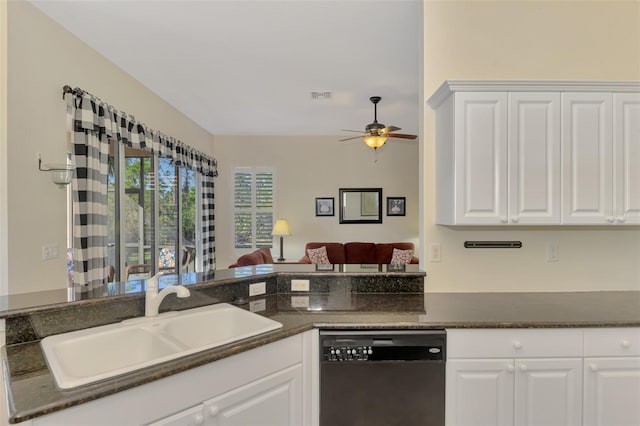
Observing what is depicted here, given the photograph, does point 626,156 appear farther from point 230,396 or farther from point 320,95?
point 320,95

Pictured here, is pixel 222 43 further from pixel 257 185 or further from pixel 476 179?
pixel 257 185

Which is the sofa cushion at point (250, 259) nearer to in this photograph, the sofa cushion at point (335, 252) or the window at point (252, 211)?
the sofa cushion at point (335, 252)

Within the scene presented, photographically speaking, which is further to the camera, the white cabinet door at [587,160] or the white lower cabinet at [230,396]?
the white cabinet door at [587,160]

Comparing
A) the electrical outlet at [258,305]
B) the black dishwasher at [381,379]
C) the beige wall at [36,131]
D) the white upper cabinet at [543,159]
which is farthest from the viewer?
the beige wall at [36,131]

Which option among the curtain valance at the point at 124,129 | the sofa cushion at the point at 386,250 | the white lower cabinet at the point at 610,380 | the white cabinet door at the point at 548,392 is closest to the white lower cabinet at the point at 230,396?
the white cabinet door at the point at 548,392

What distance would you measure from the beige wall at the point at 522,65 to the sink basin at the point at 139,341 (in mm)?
1313

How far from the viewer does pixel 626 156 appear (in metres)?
1.91

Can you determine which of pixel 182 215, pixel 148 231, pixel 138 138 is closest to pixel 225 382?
pixel 138 138

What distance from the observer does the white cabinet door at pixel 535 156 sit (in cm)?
191

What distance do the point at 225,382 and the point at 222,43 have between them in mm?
2618

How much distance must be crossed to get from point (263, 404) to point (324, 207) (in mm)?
4962

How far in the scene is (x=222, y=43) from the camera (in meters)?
2.77

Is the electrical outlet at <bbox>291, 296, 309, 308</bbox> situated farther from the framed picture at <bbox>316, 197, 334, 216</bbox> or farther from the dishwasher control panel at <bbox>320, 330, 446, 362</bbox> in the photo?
the framed picture at <bbox>316, 197, 334, 216</bbox>

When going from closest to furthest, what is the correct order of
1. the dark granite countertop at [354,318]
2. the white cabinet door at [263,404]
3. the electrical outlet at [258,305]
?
the dark granite countertop at [354,318], the white cabinet door at [263,404], the electrical outlet at [258,305]
